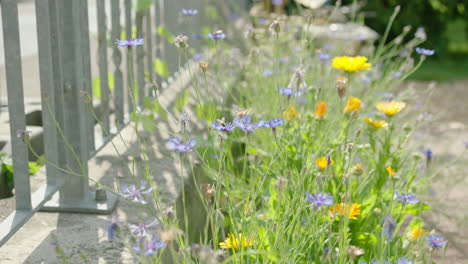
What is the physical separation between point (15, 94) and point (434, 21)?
647cm

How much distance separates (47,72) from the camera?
1666mm

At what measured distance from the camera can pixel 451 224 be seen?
270 cm

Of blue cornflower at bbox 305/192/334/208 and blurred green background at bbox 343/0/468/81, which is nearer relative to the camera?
blue cornflower at bbox 305/192/334/208

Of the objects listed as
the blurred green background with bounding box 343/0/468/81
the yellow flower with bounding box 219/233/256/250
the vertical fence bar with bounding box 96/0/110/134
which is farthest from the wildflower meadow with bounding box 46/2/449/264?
the blurred green background with bounding box 343/0/468/81

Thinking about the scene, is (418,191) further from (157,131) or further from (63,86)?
(63,86)

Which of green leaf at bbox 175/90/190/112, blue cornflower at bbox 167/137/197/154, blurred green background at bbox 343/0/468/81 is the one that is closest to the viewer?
blue cornflower at bbox 167/137/197/154

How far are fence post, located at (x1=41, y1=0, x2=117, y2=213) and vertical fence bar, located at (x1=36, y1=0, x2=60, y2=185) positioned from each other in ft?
0.28

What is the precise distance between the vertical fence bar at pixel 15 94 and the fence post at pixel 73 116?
25cm

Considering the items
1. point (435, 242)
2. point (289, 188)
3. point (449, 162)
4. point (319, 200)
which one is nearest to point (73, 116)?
point (289, 188)

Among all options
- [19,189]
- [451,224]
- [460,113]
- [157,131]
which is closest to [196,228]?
[157,131]

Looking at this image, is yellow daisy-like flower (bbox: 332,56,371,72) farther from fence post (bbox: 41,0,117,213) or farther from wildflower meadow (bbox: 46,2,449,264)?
fence post (bbox: 41,0,117,213)

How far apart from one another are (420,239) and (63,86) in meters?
1.08

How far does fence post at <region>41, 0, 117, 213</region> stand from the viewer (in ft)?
5.92

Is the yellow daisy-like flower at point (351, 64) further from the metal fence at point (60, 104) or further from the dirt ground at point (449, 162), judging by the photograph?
the metal fence at point (60, 104)
